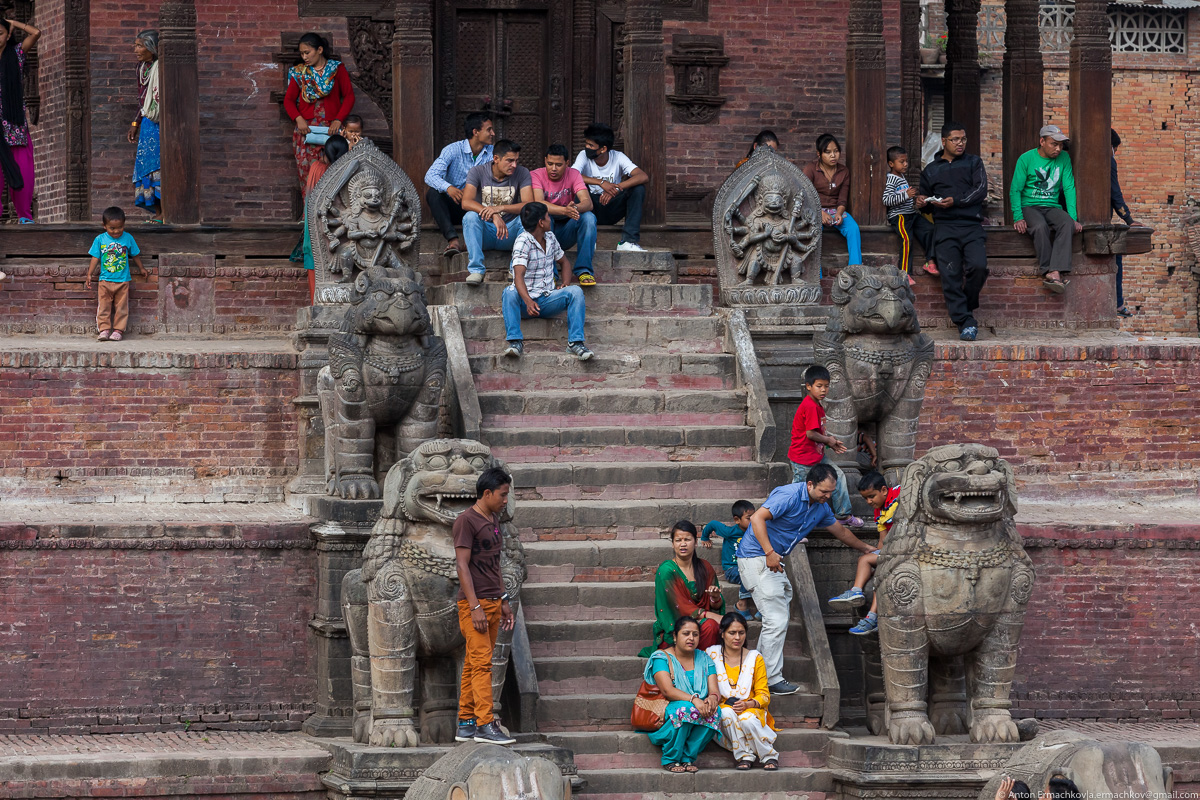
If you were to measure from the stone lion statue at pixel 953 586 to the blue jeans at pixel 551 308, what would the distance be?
111 inches

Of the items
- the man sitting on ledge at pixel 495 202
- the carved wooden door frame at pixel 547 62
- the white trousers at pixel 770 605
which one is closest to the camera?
the white trousers at pixel 770 605

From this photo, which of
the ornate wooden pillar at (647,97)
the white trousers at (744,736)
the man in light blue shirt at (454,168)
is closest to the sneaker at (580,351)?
the man in light blue shirt at (454,168)

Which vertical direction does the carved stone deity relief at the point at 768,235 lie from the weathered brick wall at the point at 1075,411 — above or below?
above

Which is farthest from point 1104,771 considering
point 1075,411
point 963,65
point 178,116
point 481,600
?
point 963,65

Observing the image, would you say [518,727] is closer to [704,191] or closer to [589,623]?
[589,623]

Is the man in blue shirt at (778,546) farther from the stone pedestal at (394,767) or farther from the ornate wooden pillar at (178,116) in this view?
the ornate wooden pillar at (178,116)

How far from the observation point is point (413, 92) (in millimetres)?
14961

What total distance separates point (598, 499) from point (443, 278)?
9.54ft

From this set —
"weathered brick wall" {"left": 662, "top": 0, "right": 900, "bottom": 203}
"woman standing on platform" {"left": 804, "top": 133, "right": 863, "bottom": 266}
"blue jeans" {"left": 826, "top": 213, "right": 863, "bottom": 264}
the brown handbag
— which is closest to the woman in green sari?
the brown handbag

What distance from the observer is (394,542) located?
1102cm

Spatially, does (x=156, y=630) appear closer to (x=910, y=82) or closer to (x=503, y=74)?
(x=503, y=74)

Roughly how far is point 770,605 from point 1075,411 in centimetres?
385

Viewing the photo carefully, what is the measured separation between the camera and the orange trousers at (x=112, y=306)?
14.7 m

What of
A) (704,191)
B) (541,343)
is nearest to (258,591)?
(541,343)
